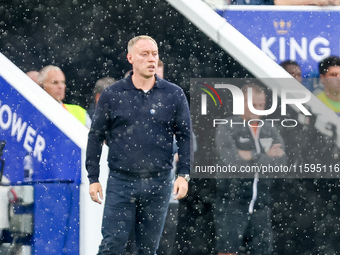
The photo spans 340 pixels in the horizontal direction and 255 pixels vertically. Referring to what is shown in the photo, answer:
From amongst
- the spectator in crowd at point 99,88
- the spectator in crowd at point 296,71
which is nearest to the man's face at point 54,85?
the spectator in crowd at point 99,88

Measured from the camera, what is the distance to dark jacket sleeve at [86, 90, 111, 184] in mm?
3209

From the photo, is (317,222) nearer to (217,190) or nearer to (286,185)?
(286,185)

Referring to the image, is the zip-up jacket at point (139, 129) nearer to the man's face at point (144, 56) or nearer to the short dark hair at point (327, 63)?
the man's face at point (144, 56)

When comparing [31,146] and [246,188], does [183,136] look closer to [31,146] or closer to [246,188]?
[246,188]

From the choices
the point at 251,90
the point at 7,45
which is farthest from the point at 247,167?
the point at 7,45

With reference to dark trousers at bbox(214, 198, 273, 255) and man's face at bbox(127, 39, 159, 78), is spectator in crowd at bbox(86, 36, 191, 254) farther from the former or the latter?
dark trousers at bbox(214, 198, 273, 255)

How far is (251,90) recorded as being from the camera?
3.90 meters

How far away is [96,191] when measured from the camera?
3.19 meters

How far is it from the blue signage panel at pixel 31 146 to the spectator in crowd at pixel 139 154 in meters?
0.18

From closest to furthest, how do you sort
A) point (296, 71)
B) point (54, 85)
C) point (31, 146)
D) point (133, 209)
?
point (133, 209), point (31, 146), point (296, 71), point (54, 85)

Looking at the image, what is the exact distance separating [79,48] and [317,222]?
7.04ft

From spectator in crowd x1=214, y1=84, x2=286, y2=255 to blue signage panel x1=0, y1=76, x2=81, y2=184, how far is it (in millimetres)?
1000

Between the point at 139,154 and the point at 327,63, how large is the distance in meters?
1.48

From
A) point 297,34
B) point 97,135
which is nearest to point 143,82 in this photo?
point 97,135
